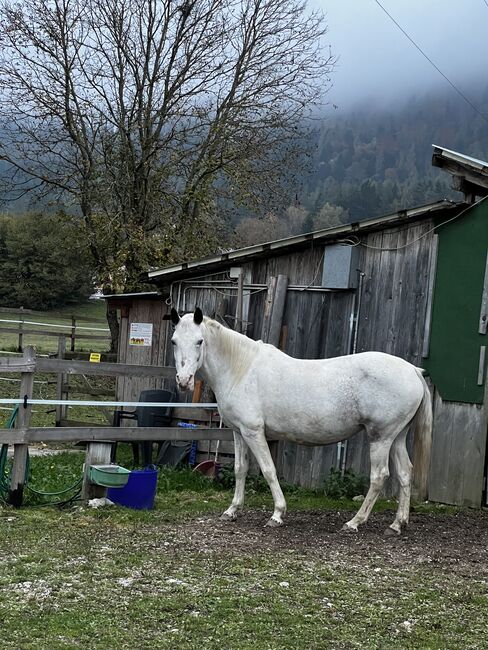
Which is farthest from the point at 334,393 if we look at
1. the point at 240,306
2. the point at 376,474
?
the point at 240,306

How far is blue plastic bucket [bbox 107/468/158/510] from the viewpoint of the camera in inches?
310

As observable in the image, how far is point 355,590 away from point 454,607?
2.00 feet

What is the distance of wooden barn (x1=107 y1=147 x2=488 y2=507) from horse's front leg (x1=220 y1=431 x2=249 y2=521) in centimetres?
227

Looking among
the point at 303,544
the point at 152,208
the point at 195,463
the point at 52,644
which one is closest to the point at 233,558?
the point at 303,544

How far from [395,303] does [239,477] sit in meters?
3.06

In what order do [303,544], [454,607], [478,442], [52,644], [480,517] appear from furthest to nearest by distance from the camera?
[478,442] → [480,517] → [303,544] → [454,607] → [52,644]

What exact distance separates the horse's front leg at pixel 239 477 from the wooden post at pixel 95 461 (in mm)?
1221

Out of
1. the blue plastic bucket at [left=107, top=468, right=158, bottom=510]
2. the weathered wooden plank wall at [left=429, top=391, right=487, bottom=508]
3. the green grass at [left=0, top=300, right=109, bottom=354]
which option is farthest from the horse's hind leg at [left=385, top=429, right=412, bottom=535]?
the green grass at [left=0, top=300, right=109, bottom=354]

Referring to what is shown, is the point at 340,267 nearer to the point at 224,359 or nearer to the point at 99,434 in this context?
the point at 224,359

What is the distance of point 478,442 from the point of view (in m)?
9.13

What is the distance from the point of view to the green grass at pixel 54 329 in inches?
1005

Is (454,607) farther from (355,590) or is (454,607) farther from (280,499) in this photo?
(280,499)

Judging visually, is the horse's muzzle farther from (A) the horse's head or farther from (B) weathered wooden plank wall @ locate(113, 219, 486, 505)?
(B) weathered wooden plank wall @ locate(113, 219, 486, 505)

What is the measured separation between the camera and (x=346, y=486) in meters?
9.51
